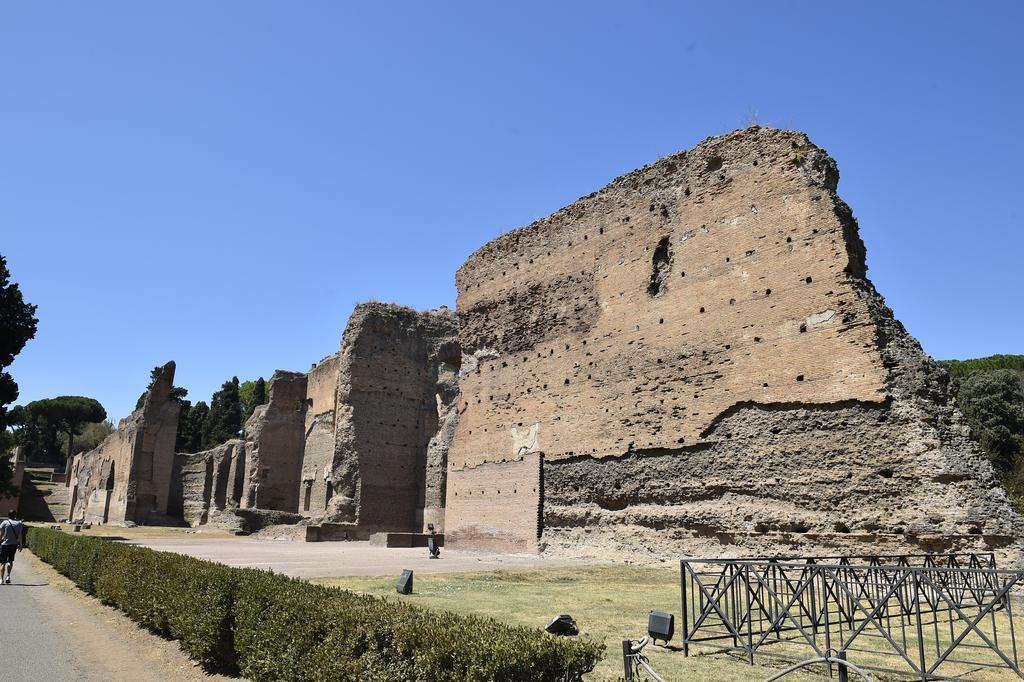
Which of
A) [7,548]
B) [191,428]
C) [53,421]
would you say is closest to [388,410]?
[7,548]

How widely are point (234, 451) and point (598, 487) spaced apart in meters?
29.2

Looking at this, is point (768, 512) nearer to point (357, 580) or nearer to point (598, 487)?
point (598, 487)

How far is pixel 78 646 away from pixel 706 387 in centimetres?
1035

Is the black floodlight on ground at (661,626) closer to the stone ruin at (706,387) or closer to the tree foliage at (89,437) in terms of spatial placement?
the stone ruin at (706,387)

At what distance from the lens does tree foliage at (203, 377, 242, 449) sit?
61.6 meters

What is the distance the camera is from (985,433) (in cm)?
2881

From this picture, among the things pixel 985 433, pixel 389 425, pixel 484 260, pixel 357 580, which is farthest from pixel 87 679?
pixel 985 433

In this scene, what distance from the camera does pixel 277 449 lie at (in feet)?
113

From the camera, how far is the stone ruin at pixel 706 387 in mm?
10562

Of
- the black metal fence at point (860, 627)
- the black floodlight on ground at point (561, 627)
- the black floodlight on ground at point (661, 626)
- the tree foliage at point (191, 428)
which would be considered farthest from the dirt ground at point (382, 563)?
the tree foliage at point (191, 428)

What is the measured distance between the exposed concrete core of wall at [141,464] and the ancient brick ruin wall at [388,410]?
56.5 ft

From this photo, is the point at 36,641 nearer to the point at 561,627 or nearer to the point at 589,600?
the point at 561,627

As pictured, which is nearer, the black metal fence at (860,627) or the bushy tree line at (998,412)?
the black metal fence at (860,627)

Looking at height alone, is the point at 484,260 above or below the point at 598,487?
above
